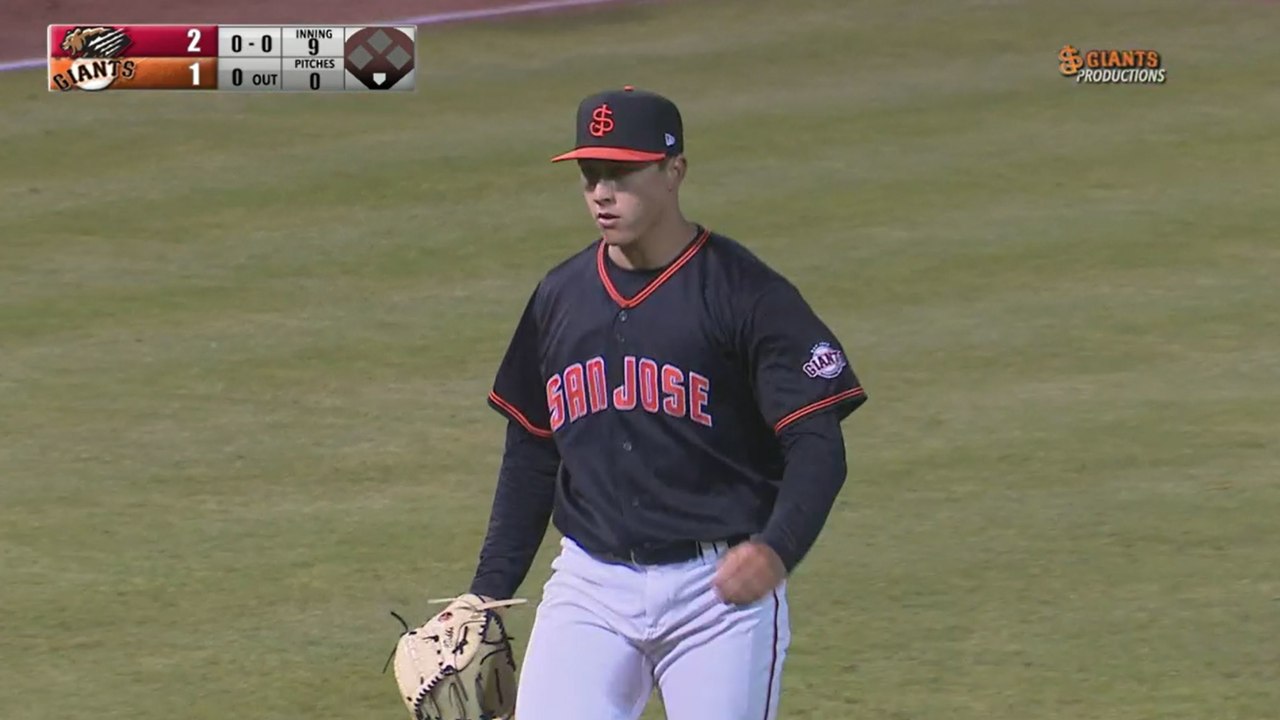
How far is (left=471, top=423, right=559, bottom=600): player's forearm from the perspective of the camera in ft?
16.4

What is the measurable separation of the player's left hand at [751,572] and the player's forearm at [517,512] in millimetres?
608

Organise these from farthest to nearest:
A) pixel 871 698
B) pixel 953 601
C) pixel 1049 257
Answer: pixel 1049 257 → pixel 953 601 → pixel 871 698

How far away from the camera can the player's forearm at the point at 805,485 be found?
14.8ft

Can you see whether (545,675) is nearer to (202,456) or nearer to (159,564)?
(159,564)

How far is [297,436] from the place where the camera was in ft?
32.0

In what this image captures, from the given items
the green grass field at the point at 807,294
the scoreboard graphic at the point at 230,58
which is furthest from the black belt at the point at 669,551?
the scoreboard graphic at the point at 230,58

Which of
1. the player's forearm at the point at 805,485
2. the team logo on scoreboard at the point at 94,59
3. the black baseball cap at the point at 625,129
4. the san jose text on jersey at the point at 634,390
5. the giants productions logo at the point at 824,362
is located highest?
the black baseball cap at the point at 625,129

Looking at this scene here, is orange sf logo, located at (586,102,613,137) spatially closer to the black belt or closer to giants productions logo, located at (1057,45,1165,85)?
the black belt

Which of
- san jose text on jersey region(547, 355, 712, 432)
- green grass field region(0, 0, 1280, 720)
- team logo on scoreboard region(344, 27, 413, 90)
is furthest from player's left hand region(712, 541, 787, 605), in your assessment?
team logo on scoreboard region(344, 27, 413, 90)

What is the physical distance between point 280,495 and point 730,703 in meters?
4.69

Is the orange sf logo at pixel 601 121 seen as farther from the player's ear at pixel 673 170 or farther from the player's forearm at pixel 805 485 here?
the player's forearm at pixel 805 485

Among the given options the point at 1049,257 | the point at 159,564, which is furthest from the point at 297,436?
the point at 1049,257

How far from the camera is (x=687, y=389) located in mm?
4668

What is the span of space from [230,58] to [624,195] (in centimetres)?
1293
